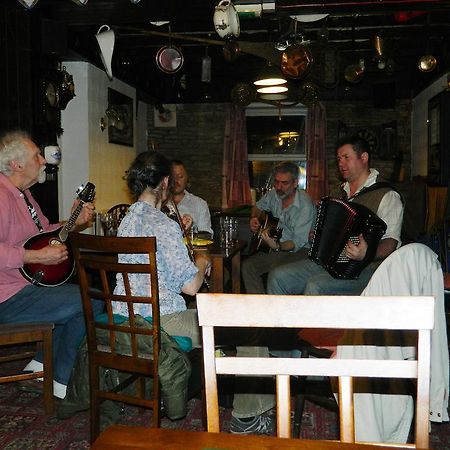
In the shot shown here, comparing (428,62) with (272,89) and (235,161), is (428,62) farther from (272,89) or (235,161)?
(235,161)

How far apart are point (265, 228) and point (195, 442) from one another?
3.50 metres

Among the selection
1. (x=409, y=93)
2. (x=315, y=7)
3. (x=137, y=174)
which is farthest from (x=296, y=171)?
(x=409, y=93)

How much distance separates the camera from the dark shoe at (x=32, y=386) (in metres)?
3.09

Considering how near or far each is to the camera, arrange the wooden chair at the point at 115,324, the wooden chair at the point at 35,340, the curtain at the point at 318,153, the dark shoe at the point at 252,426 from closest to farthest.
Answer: the wooden chair at the point at 115,324, the dark shoe at the point at 252,426, the wooden chair at the point at 35,340, the curtain at the point at 318,153

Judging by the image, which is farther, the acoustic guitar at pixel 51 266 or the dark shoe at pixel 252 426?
the acoustic guitar at pixel 51 266

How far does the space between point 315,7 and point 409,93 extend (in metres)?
4.56

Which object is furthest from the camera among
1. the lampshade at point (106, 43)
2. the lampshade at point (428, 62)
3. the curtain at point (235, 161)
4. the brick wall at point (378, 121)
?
the curtain at point (235, 161)

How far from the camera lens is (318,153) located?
9.10m

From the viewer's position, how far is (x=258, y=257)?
15.0ft

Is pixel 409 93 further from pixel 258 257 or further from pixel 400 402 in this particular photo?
pixel 400 402

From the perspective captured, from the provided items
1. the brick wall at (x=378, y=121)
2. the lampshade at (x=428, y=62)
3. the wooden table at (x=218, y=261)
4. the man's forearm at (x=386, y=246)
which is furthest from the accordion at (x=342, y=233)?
the brick wall at (x=378, y=121)

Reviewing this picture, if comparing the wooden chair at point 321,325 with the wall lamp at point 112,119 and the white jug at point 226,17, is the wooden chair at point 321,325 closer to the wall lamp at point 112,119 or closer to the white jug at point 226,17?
the white jug at point 226,17

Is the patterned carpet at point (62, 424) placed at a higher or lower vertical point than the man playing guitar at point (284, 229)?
lower

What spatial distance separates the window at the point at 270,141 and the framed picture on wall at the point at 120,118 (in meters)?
2.52
